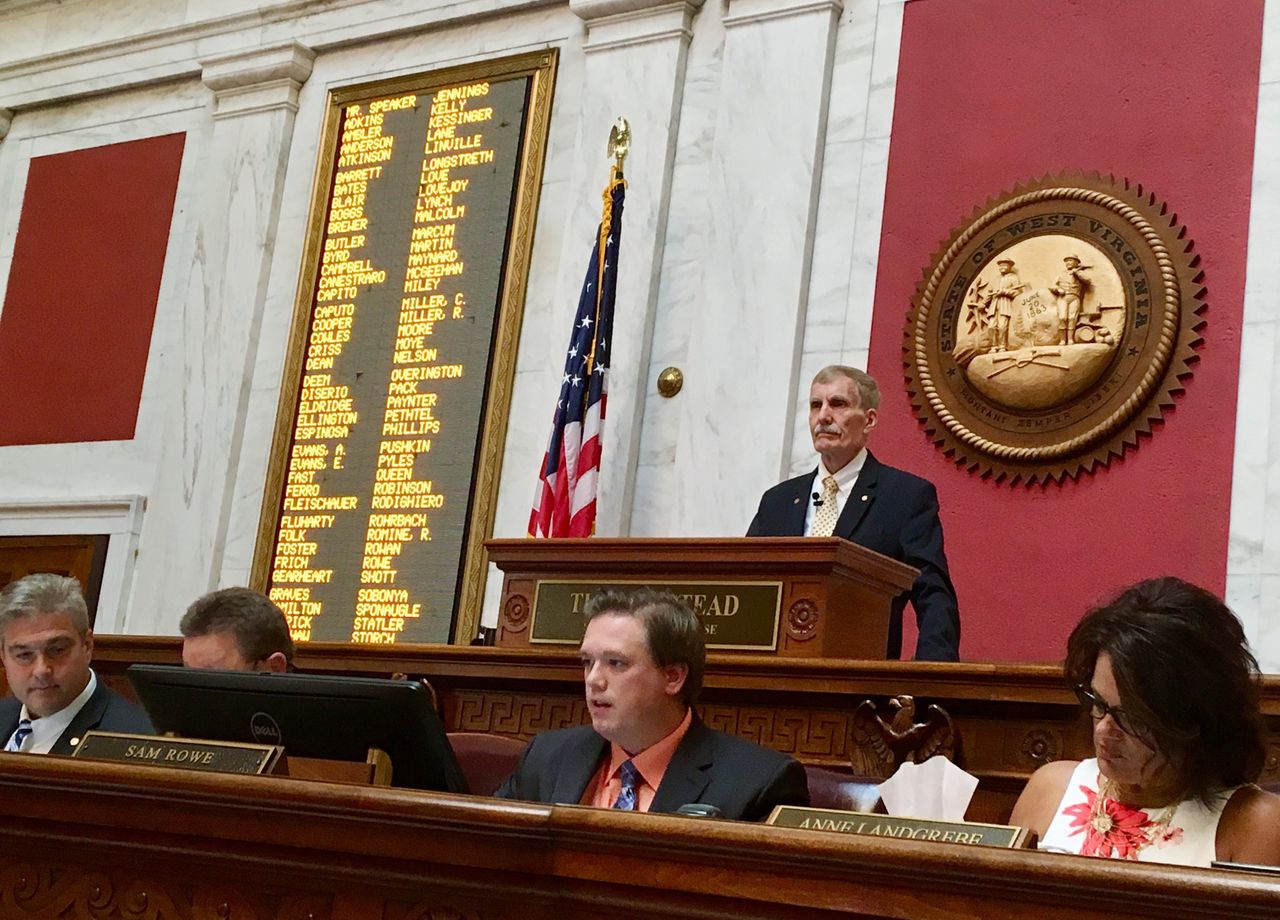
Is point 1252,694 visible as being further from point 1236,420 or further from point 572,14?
point 572,14

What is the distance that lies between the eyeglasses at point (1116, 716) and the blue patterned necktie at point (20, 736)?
2520 millimetres

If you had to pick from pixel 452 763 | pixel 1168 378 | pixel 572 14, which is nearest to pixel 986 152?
pixel 1168 378

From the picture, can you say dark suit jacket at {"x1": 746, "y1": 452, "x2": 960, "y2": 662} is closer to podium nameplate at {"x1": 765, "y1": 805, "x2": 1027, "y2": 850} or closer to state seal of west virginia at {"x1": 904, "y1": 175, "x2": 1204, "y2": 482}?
state seal of west virginia at {"x1": 904, "y1": 175, "x2": 1204, "y2": 482}

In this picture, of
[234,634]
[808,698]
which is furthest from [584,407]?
[234,634]

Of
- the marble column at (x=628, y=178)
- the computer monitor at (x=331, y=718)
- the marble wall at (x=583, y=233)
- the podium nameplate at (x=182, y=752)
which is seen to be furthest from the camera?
the marble column at (x=628, y=178)

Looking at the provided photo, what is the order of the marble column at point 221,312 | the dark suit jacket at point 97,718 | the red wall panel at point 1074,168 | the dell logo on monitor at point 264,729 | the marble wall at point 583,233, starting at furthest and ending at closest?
1. the marble column at point 221,312
2. the marble wall at point 583,233
3. the red wall panel at point 1074,168
4. the dark suit jacket at point 97,718
5. the dell logo on monitor at point 264,729

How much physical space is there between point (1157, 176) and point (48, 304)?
19.4 feet

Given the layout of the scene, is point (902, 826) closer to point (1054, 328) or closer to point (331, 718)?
point (331, 718)

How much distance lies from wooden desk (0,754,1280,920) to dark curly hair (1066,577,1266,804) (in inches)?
43.9

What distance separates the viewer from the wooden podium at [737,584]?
4141 mm

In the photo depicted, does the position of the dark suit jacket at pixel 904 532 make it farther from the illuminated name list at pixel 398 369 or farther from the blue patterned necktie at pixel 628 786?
the illuminated name list at pixel 398 369

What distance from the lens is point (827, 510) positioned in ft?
16.0

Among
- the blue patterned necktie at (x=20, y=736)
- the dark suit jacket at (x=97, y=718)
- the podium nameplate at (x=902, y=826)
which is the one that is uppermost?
the podium nameplate at (x=902, y=826)

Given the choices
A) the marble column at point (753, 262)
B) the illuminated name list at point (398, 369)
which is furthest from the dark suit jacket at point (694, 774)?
the illuminated name list at point (398, 369)
